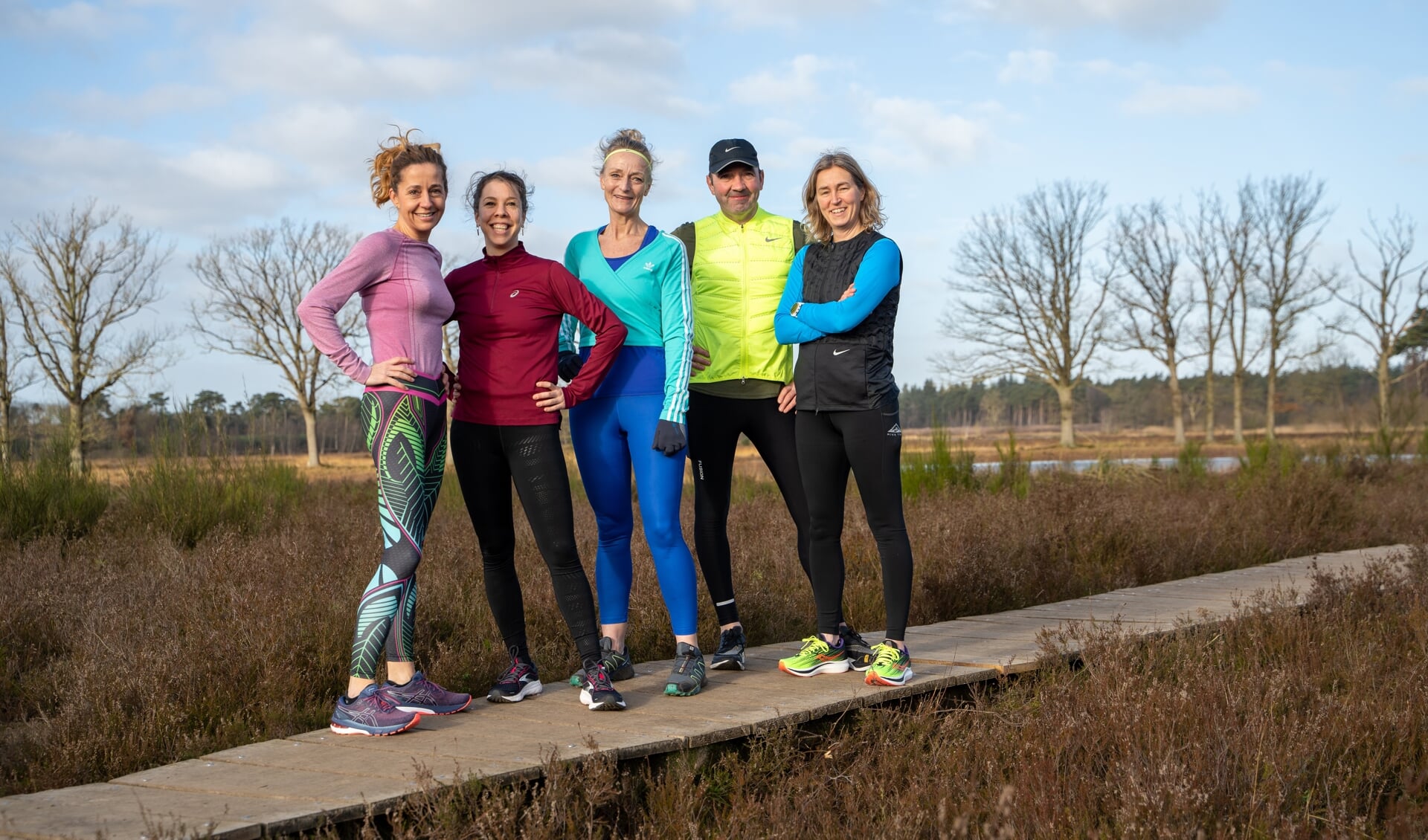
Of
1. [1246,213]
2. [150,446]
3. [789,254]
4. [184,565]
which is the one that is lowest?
[184,565]

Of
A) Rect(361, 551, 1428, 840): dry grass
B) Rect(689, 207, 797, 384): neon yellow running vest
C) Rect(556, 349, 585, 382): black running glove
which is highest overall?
Rect(689, 207, 797, 384): neon yellow running vest

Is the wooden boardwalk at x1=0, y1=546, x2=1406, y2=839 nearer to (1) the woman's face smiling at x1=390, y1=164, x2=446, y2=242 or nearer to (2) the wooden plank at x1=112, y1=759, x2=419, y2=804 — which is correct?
(2) the wooden plank at x1=112, y1=759, x2=419, y2=804

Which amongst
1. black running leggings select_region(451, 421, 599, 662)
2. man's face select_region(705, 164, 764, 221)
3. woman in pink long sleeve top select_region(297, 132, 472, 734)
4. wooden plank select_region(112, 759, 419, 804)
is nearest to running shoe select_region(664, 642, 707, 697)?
black running leggings select_region(451, 421, 599, 662)

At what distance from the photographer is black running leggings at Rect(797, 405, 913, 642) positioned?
14.7 ft

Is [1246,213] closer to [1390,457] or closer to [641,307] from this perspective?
[1390,457]

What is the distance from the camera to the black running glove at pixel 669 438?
14.0 ft

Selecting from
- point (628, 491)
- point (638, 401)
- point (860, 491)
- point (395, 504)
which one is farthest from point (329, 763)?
point (860, 491)

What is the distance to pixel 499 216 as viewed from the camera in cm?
425

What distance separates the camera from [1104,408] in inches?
3487

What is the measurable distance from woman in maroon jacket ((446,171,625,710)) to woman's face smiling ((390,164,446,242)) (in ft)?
0.85

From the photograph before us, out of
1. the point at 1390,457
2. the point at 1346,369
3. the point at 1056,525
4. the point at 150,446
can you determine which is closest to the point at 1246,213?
the point at 1390,457

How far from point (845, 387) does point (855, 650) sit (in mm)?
1233

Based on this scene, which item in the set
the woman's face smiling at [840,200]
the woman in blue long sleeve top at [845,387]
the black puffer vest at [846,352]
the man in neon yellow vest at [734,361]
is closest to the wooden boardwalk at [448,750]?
the woman in blue long sleeve top at [845,387]

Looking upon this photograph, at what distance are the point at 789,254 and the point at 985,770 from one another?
7.49 feet
